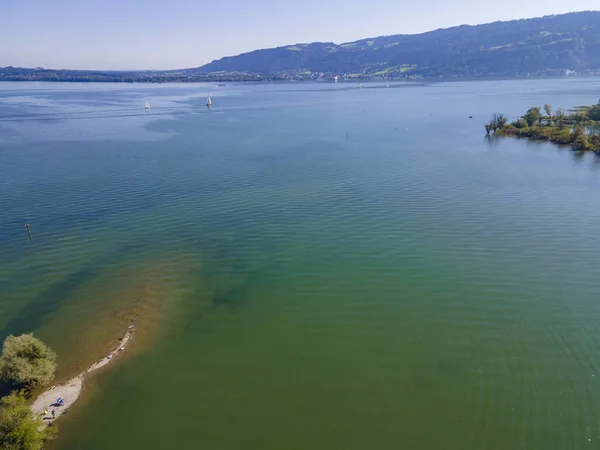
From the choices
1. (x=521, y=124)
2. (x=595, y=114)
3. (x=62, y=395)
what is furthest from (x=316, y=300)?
(x=595, y=114)

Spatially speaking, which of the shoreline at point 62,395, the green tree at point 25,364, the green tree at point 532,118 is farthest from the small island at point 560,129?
the green tree at point 25,364

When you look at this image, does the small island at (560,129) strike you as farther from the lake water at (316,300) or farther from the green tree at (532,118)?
the lake water at (316,300)

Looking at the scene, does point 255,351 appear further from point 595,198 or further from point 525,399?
point 595,198

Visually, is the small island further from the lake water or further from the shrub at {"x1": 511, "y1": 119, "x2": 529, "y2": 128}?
the lake water

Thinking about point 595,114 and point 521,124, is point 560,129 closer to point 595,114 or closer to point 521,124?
point 521,124

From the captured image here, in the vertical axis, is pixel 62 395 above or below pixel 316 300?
below

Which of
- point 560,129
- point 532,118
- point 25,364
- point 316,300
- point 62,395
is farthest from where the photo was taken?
point 532,118
